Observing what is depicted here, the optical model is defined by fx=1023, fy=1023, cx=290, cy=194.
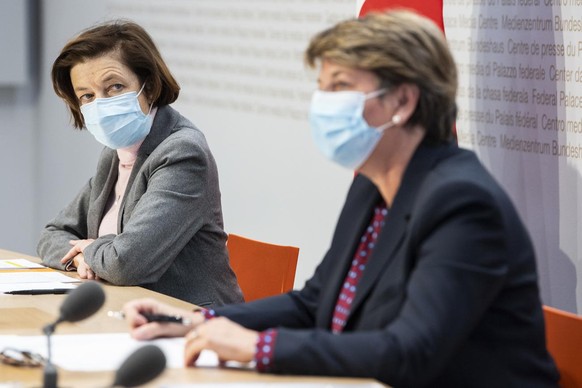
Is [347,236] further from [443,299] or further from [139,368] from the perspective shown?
[139,368]

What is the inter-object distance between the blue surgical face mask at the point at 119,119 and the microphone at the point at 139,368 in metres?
1.81

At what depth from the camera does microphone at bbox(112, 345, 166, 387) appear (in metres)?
1.46

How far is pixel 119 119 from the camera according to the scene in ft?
10.6

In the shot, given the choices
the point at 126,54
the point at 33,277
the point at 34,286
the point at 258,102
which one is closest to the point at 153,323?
the point at 34,286

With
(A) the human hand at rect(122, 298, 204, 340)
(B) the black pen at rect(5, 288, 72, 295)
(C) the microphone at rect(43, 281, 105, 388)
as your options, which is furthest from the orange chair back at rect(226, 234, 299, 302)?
(C) the microphone at rect(43, 281, 105, 388)

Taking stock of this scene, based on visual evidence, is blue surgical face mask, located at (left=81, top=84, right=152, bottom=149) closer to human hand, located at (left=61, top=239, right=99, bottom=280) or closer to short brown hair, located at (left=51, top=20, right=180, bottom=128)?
short brown hair, located at (left=51, top=20, right=180, bottom=128)

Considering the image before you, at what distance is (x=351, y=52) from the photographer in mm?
1965

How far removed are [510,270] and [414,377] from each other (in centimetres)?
27

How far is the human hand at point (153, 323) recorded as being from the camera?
6.98 ft

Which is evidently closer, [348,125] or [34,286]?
[348,125]

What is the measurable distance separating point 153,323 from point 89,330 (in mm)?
223

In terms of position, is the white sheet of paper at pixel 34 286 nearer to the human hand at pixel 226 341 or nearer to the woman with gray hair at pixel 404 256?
the woman with gray hair at pixel 404 256

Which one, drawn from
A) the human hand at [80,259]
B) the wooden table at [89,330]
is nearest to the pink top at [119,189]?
the human hand at [80,259]

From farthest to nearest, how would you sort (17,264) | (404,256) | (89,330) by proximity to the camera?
(17,264), (89,330), (404,256)
